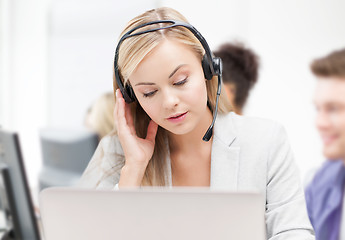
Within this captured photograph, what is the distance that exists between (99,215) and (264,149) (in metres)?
0.63

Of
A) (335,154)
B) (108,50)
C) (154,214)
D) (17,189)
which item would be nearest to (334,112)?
(335,154)

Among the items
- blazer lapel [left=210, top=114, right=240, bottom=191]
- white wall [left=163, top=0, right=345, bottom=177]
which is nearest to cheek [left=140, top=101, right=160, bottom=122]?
blazer lapel [left=210, top=114, right=240, bottom=191]

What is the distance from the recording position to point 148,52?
105cm

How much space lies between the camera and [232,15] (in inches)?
135

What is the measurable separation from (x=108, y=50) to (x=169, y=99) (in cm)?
277

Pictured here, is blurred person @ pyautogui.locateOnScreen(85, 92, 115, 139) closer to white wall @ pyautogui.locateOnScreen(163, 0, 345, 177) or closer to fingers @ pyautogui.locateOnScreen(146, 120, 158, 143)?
fingers @ pyautogui.locateOnScreen(146, 120, 158, 143)

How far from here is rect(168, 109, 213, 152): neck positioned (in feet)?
4.16

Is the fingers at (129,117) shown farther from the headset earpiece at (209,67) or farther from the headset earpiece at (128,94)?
the headset earpiece at (209,67)

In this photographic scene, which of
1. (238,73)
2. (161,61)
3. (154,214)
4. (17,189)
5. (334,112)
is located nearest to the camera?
(154,214)

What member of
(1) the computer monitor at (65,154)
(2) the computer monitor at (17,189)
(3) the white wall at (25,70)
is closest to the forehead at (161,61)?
(2) the computer monitor at (17,189)

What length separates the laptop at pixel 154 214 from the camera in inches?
25.7

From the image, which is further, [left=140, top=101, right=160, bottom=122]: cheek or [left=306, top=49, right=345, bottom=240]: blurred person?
[left=306, top=49, right=345, bottom=240]: blurred person

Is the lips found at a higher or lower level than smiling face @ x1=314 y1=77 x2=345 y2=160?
higher

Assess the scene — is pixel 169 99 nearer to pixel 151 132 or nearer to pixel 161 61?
pixel 161 61
